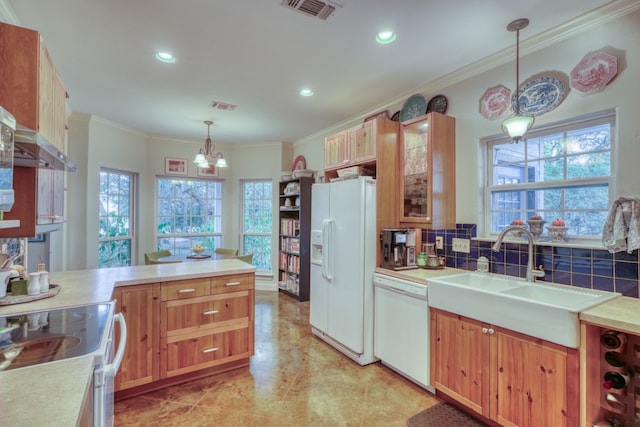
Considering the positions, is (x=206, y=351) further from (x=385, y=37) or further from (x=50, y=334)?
(x=385, y=37)

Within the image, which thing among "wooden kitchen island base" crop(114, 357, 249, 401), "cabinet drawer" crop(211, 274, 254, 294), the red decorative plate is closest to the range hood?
"cabinet drawer" crop(211, 274, 254, 294)

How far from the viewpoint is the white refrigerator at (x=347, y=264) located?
2891 millimetres

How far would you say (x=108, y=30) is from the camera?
223 centimetres

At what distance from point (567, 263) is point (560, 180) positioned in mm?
621

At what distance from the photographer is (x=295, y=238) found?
17.0 feet

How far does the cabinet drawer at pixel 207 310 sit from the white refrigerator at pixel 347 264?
2.99 ft

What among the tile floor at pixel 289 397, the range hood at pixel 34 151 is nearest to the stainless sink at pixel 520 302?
the tile floor at pixel 289 397

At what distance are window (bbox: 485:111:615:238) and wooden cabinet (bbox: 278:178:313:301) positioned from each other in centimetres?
284

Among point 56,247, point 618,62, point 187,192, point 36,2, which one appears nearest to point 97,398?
point 36,2

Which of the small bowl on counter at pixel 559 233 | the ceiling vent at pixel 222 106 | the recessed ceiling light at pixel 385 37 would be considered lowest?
the small bowl on counter at pixel 559 233

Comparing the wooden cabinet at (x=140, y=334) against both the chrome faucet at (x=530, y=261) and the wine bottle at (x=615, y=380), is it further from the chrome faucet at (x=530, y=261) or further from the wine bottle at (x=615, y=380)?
the wine bottle at (x=615, y=380)

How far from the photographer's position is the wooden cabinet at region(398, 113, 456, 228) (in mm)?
2773

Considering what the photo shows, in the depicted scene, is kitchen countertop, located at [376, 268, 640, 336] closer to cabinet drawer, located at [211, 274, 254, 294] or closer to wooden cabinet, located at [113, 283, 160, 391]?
cabinet drawer, located at [211, 274, 254, 294]

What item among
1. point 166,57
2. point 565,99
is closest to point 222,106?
point 166,57
